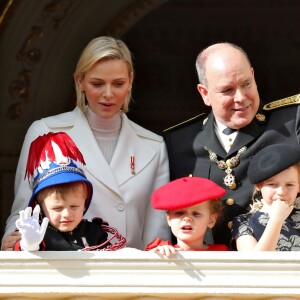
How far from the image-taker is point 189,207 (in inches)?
220

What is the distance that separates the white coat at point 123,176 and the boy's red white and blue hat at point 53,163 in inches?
10.3

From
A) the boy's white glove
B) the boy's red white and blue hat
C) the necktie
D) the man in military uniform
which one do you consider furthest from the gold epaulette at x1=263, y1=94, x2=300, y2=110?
the boy's white glove

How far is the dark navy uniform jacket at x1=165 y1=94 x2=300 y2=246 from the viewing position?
5914 mm

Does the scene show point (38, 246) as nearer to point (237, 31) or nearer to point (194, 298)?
point (194, 298)

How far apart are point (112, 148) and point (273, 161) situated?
79cm

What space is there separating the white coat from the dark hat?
0.52 meters

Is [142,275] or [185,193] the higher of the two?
[185,193]

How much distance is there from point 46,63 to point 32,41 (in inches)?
4.7

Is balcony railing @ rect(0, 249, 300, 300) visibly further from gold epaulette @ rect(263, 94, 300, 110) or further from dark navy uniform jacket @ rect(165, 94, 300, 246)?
gold epaulette @ rect(263, 94, 300, 110)

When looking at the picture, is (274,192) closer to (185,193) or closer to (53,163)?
(185,193)

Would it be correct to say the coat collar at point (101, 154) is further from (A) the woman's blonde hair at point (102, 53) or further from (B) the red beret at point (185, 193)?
(B) the red beret at point (185, 193)

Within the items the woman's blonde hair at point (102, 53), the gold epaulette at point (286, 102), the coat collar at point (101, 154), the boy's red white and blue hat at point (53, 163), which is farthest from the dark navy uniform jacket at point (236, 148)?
the boy's red white and blue hat at point (53, 163)

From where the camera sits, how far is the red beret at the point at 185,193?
5547 mm

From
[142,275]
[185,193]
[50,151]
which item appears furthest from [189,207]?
[50,151]
